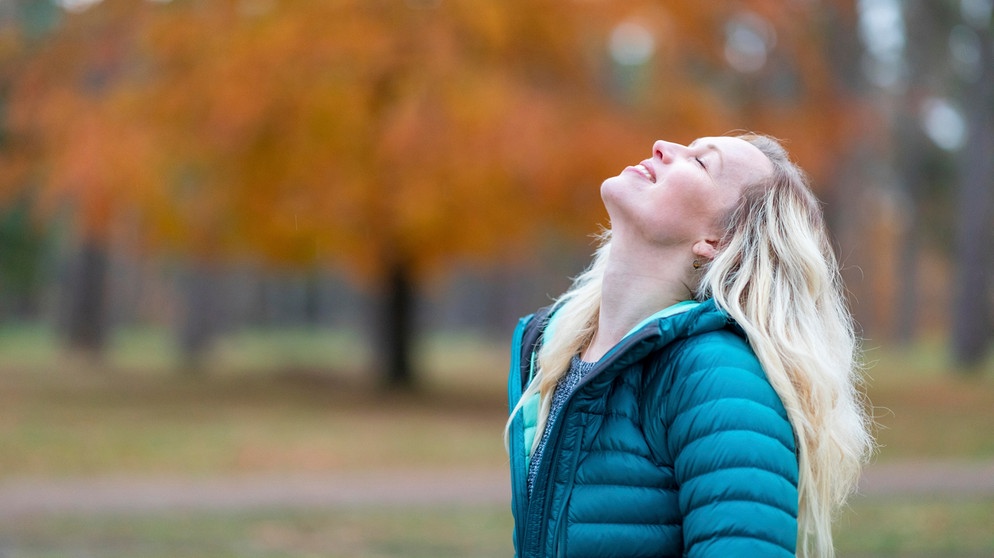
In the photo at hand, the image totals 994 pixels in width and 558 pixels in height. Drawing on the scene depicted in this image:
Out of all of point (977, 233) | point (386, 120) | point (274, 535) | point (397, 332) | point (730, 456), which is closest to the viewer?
point (730, 456)

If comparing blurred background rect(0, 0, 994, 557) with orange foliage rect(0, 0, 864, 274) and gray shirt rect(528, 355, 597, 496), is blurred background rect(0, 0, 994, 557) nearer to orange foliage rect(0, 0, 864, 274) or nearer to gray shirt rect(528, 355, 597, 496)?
orange foliage rect(0, 0, 864, 274)

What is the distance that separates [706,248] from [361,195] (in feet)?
37.3

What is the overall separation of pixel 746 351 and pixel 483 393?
55.4 ft

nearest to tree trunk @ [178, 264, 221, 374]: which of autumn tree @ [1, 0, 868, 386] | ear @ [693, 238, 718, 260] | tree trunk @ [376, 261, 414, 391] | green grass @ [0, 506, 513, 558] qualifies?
tree trunk @ [376, 261, 414, 391]

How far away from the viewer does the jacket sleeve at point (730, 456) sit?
6.33ft

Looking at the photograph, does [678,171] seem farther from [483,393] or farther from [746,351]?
[483,393]

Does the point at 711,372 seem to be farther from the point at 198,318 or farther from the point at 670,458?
the point at 198,318

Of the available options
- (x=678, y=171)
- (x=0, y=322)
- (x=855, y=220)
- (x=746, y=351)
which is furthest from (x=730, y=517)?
(x=0, y=322)

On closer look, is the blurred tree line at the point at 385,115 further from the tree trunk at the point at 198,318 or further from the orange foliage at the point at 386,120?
the tree trunk at the point at 198,318

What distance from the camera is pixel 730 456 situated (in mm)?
1960

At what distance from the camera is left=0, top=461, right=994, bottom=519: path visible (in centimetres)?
882

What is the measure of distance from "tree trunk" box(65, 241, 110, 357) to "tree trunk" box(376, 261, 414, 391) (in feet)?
29.3

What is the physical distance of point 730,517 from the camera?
193cm

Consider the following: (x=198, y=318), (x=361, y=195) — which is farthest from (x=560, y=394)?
(x=198, y=318)
